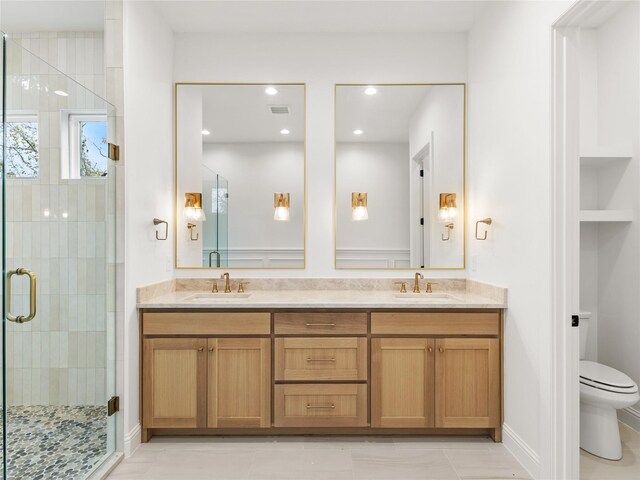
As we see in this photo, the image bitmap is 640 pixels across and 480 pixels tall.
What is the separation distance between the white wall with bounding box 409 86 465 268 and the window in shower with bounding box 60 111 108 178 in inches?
80.5

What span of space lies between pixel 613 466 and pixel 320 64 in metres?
3.12

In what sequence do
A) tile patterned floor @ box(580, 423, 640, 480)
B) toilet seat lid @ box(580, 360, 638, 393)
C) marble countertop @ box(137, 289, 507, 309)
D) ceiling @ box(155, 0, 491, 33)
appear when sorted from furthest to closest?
ceiling @ box(155, 0, 491, 33), marble countertop @ box(137, 289, 507, 309), toilet seat lid @ box(580, 360, 638, 393), tile patterned floor @ box(580, 423, 640, 480)

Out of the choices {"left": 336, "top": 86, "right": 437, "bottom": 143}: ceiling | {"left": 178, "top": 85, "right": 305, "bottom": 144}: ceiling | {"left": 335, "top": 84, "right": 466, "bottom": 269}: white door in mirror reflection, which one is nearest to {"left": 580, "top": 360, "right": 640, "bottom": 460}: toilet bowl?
{"left": 335, "top": 84, "right": 466, "bottom": 269}: white door in mirror reflection

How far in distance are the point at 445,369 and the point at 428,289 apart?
664mm

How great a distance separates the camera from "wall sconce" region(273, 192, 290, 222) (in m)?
2.91

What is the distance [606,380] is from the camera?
7.14ft

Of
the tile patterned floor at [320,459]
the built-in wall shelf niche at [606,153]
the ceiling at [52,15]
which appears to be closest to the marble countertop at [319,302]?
the tile patterned floor at [320,459]

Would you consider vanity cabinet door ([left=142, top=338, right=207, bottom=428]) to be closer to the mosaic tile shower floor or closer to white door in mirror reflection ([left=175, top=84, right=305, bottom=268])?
the mosaic tile shower floor

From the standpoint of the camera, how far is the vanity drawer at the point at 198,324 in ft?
7.63

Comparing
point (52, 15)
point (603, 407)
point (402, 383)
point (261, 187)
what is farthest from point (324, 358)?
point (52, 15)

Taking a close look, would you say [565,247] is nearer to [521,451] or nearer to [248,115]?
[521,451]

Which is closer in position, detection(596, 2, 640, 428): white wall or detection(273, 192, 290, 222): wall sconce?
detection(596, 2, 640, 428): white wall

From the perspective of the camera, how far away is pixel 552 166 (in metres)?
1.84

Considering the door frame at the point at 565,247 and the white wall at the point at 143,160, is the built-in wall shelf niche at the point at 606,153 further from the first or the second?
the white wall at the point at 143,160
